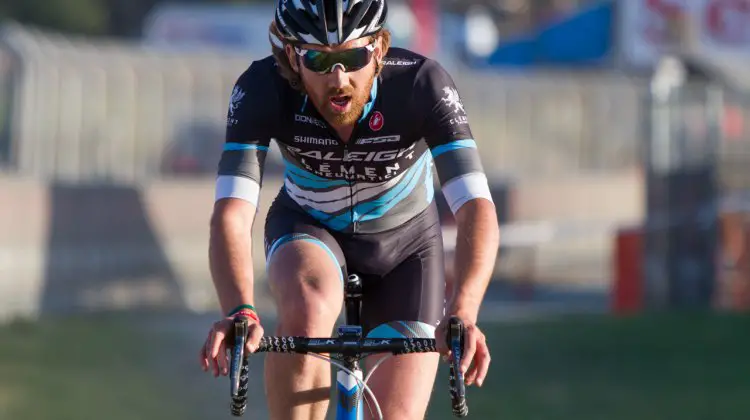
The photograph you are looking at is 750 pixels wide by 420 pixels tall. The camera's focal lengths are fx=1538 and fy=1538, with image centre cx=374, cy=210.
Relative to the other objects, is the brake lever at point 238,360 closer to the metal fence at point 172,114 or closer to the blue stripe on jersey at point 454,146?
the blue stripe on jersey at point 454,146

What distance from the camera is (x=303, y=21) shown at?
5285mm

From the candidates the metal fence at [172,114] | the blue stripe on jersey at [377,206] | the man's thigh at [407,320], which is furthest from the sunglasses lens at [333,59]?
the metal fence at [172,114]

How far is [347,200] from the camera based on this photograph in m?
5.95

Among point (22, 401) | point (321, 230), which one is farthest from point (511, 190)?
point (321, 230)

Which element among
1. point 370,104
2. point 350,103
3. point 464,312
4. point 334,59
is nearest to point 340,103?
point 350,103

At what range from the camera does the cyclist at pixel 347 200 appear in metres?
5.25

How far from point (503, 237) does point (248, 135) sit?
52.3 ft

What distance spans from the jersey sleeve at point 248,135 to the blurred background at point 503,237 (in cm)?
709

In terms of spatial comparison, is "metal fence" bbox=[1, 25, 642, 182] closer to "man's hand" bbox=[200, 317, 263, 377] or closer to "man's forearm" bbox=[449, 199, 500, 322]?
"man's forearm" bbox=[449, 199, 500, 322]

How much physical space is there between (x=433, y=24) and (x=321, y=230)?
33.4m

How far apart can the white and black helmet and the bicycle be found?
1005 millimetres

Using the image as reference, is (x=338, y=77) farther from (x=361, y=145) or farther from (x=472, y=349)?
(x=472, y=349)

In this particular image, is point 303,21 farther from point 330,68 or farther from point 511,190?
point 511,190

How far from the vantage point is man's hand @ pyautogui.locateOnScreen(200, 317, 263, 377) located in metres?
4.71
